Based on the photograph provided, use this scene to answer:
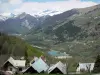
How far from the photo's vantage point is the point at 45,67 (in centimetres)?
12738

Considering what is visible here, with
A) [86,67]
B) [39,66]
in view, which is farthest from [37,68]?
[86,67]

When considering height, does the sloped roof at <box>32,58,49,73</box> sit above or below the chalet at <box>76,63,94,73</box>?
above

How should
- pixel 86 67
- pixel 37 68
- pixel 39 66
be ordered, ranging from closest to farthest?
1. pixel 37 68
2. pixel 39 66
3. pixel 86 67

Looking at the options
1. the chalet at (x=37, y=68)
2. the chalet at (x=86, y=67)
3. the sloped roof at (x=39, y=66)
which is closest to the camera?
the chalet at (x=37, y=68)

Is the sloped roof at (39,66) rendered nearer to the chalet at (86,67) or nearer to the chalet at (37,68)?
the chalet at (37,68)

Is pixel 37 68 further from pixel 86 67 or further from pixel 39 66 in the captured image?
pixel 86 67

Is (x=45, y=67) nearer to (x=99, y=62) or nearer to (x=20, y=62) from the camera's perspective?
(x=20, y=62)

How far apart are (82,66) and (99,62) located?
161ft

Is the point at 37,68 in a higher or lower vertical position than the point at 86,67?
higher

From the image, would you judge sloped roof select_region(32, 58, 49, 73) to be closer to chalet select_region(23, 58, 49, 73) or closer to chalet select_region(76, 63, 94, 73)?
chalet select_region(23, 58, 49, 73)

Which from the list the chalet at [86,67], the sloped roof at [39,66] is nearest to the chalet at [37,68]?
the sloped roof at [39,66]

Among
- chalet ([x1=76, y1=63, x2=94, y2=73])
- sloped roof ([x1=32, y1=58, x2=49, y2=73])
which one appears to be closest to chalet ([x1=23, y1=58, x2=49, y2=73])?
sloped roof ([x1=32, y1=58, x2=49, y2=73])

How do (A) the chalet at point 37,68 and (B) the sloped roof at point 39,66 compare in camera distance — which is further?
(B) the sloped roof at point 39,66

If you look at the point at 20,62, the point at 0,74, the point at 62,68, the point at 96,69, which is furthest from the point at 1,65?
the point at 0,74
